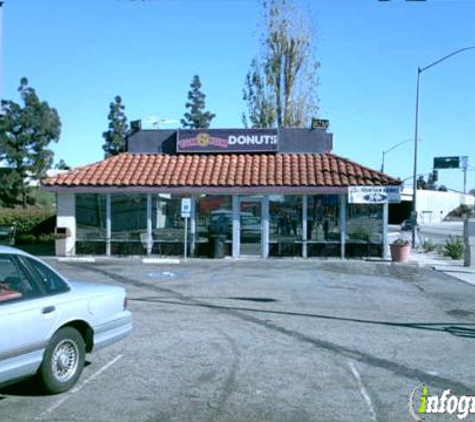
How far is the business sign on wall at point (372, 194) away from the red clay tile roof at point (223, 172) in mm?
470

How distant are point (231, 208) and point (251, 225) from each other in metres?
0.99

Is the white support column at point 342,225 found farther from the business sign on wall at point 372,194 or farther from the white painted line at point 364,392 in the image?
the white painted line at point 364,392

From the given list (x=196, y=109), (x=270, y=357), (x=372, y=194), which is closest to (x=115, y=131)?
(x=196, y=109)

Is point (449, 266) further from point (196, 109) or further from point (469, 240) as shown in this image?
point (196, 109)

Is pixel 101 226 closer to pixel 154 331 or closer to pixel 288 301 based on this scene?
pixel 288 301

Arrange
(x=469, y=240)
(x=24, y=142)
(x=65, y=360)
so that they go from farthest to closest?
(x=24, y=142)
(x=469, y=240)
(x=65, y=360)

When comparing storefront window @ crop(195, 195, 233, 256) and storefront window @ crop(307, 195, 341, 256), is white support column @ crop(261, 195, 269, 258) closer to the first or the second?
storefront window @ crop(195, 195, 233, 256)

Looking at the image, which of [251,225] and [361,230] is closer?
[361,230]

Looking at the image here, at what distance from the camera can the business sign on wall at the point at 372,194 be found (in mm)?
22594

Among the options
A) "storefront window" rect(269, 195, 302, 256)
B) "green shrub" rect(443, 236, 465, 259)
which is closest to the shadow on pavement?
"storefront window" rect(269, 195, 302, 256)

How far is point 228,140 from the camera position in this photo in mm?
25469

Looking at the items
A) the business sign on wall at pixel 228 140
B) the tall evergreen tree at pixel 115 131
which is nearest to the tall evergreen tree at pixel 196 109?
the tall evergreen tree at pixel 115 131

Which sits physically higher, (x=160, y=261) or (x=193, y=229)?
(x=193, y=229)

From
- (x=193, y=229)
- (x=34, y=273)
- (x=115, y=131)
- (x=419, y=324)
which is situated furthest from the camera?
(x=115, y=131)
